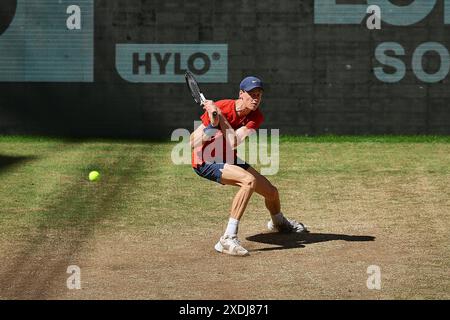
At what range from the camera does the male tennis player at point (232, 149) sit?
10648 millimetres

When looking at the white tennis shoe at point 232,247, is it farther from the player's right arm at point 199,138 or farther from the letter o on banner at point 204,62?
the letter o on banner at point 204,62

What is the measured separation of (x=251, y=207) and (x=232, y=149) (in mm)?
2903

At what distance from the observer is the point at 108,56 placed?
21734 millimetres

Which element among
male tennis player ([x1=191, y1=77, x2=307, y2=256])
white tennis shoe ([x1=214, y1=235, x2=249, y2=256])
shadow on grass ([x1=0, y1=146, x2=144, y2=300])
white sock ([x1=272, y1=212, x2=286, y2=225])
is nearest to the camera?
shadow on grass ([x1=0, y1=146, x2=144, y2=300])

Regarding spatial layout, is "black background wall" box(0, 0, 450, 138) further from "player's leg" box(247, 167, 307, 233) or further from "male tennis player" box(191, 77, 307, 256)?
→ "male tennis player" box(191, 77, 307, 256)

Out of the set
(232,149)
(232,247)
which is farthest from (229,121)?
(232,247)

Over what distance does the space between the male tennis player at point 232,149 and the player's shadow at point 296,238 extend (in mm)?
552

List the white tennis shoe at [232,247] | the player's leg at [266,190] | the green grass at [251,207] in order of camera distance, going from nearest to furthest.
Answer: the green grass at [251,207]
the white tennis shoe at [232,247]
the player's leg at [266,190]

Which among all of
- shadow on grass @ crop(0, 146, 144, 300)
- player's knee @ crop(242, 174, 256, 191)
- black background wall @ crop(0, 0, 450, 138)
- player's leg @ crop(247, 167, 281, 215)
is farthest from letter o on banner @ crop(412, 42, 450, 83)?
player's knee @ crop(242, 174, 256, 191)

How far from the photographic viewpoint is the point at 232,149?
11016 millimetres

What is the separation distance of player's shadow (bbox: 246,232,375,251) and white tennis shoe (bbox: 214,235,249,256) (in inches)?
29.0

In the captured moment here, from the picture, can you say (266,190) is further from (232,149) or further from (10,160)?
(10,160)

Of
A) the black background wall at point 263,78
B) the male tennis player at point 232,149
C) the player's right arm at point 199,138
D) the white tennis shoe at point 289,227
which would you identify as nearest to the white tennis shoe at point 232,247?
the male tennis player at point 232,149

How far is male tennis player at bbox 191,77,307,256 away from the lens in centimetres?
1065
